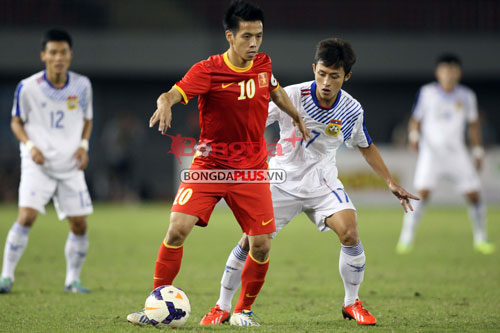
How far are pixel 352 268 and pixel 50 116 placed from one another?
3.45 meters

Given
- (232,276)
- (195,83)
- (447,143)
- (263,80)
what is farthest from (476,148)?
(195,83)

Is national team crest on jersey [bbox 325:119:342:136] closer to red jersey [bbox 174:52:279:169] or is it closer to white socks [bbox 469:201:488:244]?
red jersey [bbox 174:52:279:169]

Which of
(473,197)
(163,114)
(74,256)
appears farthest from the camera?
(473,197)

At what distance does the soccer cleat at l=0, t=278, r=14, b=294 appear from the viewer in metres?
7.00

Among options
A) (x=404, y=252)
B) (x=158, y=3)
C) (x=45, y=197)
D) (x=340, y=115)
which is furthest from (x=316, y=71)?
(x=158, y=3)

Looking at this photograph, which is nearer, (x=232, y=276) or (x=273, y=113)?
(x=232, y=276)

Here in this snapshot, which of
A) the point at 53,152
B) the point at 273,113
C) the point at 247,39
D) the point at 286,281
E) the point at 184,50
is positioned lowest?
the point at 286,281

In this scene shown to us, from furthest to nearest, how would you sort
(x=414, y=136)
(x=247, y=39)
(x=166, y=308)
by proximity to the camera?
(x=414, y=136) < (x=247, y=39) < (x=166, y=308)

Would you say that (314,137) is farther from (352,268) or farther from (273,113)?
(352,268)

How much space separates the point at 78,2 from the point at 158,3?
8.54ft

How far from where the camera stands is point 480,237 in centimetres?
1090

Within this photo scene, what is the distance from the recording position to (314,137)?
6.03 metres

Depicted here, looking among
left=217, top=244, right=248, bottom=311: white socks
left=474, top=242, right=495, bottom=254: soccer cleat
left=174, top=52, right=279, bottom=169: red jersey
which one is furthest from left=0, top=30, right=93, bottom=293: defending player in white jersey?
left=474, top=242, right=495, bottom=254: soccer cleat

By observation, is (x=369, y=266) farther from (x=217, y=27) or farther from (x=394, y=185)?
(x=217, y=27)
